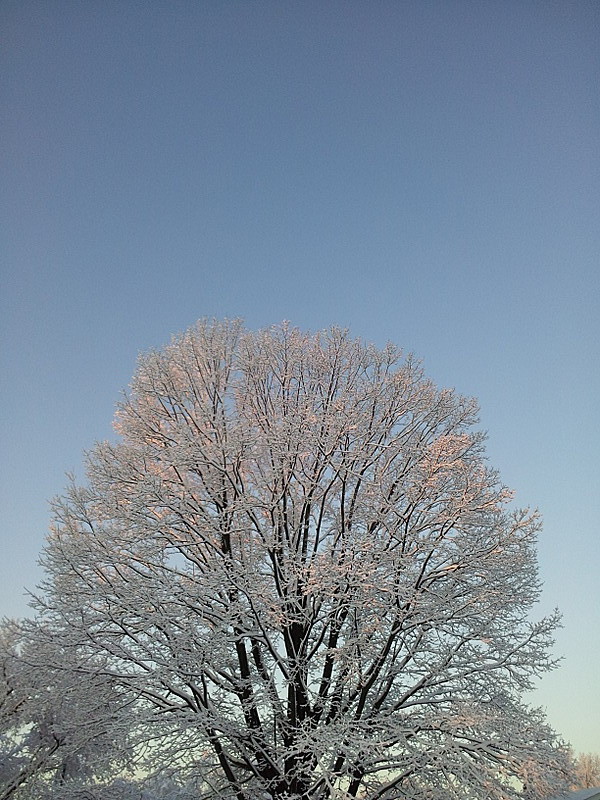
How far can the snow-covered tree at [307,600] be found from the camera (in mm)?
10258

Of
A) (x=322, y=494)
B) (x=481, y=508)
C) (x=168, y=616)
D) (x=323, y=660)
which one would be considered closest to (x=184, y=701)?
(x=168, y=616)

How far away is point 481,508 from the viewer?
37.8 ft

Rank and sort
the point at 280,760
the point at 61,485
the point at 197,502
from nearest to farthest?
the point at 280,760
the point at 197,502
the point at 61,485

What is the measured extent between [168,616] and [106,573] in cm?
153

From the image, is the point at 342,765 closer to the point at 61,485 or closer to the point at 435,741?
the point at 435,741

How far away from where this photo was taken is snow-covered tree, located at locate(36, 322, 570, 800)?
1026 centimetres

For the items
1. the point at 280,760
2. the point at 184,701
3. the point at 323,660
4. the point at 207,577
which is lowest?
the point at 280,760

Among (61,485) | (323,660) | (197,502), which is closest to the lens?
(323,660)

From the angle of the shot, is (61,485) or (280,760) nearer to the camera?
(280,760)

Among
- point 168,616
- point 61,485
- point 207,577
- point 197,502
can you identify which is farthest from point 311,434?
point 61,485

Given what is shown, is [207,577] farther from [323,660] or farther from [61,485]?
[61,485]

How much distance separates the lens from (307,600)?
11414 mm

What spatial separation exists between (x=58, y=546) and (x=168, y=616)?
227 cm

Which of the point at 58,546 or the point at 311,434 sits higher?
the point at 311,434
